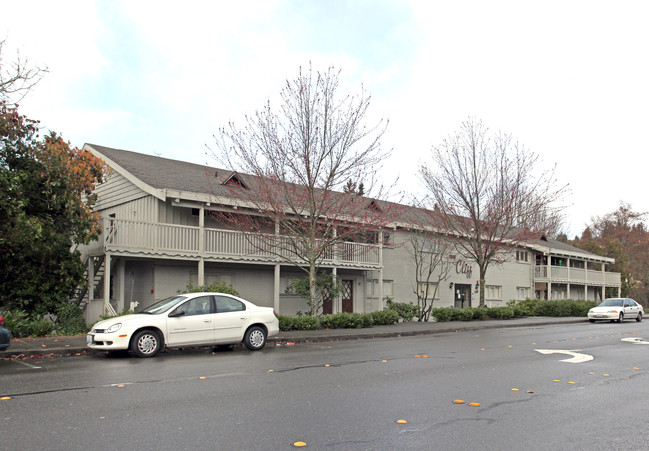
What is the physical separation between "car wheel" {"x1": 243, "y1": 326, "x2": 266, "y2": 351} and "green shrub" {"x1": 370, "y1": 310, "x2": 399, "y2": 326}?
914 centimetres

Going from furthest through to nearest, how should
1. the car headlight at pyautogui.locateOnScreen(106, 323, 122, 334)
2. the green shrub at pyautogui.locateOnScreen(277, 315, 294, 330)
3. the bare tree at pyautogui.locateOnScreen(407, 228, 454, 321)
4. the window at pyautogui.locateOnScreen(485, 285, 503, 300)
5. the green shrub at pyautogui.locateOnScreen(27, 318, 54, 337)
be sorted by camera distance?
the window at pyautogui.locateOnScreen(485, 285, 503, 300) < the bare tree at pyautogui.locateOnScreen(407, 228, 454, 321) < the green shrub at pyautogui.locateOnScreen(277, 315, 294, 330) < the green shrub at pyautogui.locateOnScreen(27, 318, 54, 337) < the car headlight at pyautogui.locateOnScreen(106, 323, 122, 334)

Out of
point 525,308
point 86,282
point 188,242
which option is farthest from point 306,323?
point 525,308

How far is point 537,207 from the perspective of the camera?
28.3 metres

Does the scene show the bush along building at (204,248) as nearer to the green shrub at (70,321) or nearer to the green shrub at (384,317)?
the green shrub at (70,321)

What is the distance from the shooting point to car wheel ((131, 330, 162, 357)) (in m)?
11.9

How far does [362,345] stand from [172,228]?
8454mm

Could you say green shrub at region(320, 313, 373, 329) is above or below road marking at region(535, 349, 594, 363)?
above

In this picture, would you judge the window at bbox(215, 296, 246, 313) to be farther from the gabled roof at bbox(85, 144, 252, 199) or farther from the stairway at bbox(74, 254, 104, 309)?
the stairway at bbox(74, 254, 104, 309)

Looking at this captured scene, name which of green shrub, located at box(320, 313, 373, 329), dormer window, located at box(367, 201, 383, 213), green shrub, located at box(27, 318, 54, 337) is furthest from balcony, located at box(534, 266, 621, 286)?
green shrub, located at box(27, 318, 54, 337)

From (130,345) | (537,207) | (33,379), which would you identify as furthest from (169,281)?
(537,207)

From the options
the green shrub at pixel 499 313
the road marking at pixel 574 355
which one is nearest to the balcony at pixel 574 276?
the green shrub at pixel 499 313

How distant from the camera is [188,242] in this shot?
20.3 m

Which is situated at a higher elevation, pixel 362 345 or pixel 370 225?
pixel 370 225

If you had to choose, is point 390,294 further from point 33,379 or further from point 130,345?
point 33,379
